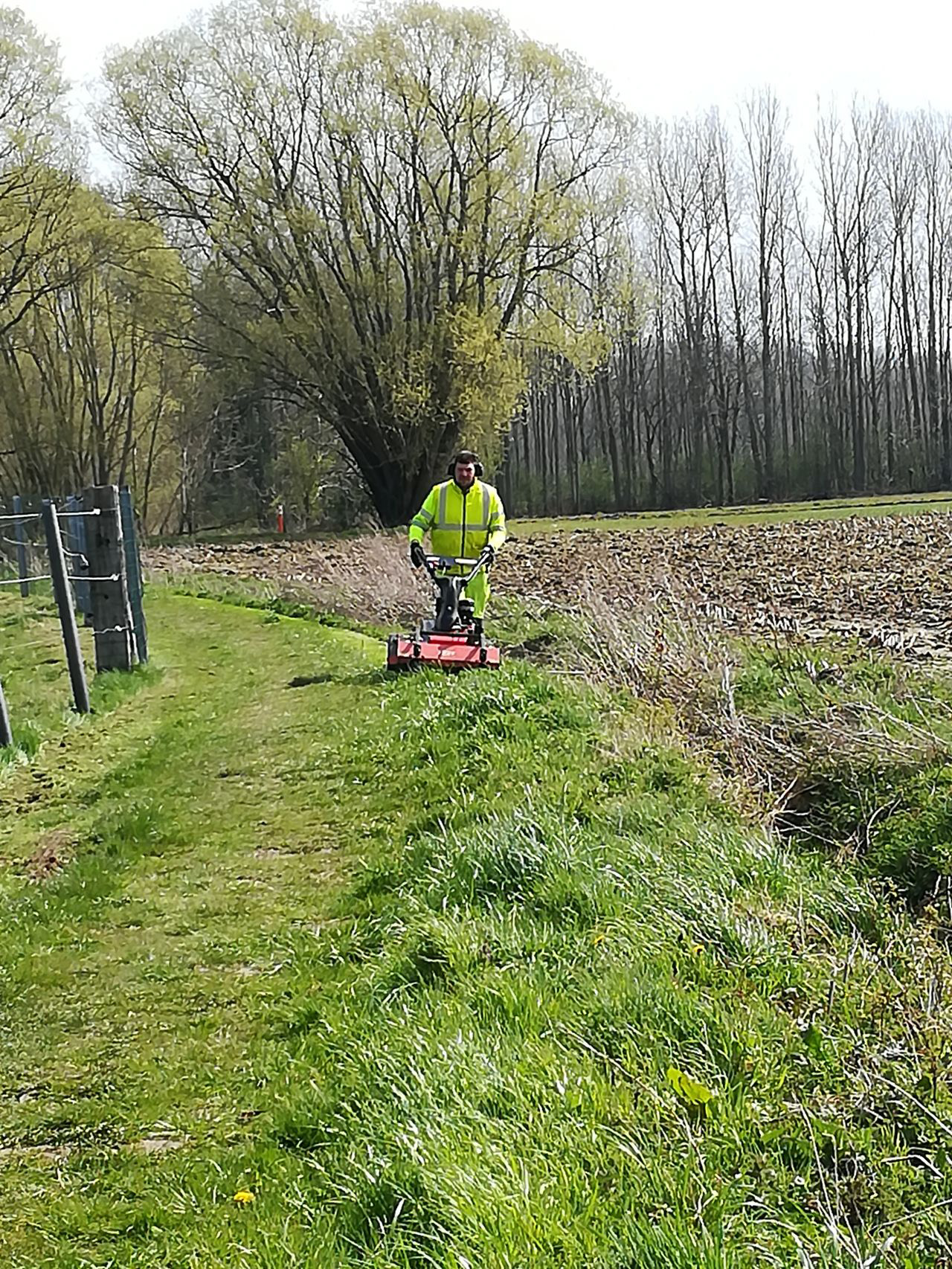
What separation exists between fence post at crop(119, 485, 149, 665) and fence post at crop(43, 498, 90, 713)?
215cm

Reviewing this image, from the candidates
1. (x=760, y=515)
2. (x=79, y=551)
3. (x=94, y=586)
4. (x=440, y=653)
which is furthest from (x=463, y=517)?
(x=760, y=515)

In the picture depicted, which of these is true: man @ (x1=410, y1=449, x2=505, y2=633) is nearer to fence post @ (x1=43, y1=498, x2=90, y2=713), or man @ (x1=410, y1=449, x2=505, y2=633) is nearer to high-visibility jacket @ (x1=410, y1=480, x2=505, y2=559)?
high-visibility jacket @ (x1=410, y1=480, x2=505, y2=559)

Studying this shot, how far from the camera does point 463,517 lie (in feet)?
34.9

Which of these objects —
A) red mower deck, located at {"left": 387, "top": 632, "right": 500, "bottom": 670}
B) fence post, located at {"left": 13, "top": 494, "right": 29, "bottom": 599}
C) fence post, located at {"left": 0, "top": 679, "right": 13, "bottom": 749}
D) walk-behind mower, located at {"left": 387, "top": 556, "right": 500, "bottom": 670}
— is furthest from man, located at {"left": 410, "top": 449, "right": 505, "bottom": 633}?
fence post, located at {"left": 13, "top": 494, "right": 29, "bottom": 599}

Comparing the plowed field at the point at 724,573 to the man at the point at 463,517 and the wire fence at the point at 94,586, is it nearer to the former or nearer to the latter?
the man at the point at 463,517

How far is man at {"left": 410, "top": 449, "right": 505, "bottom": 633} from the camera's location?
34.4 ft

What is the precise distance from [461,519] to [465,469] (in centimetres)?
48

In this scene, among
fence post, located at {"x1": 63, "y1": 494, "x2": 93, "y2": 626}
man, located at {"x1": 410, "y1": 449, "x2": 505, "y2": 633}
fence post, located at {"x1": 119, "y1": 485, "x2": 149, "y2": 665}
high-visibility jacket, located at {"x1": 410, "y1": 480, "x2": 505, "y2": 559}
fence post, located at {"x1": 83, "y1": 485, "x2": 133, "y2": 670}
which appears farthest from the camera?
fence post, located at {"x1": 63, "y1": 494, "x2": 93, "y2": 626}

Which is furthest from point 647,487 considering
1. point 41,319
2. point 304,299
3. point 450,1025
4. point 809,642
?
point 450,1025

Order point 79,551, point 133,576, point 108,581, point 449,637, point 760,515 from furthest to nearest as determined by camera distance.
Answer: point 760,515 → point 79,551 → point 133,576 → point 108,581 → point 449,637

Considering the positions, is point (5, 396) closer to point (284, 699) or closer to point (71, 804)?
point (284, 699)

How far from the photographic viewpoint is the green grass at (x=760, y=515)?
32.3 m

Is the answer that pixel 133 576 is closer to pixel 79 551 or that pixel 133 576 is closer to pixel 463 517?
pixel 79 551

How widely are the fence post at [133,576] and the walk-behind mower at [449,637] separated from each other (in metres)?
3.36
